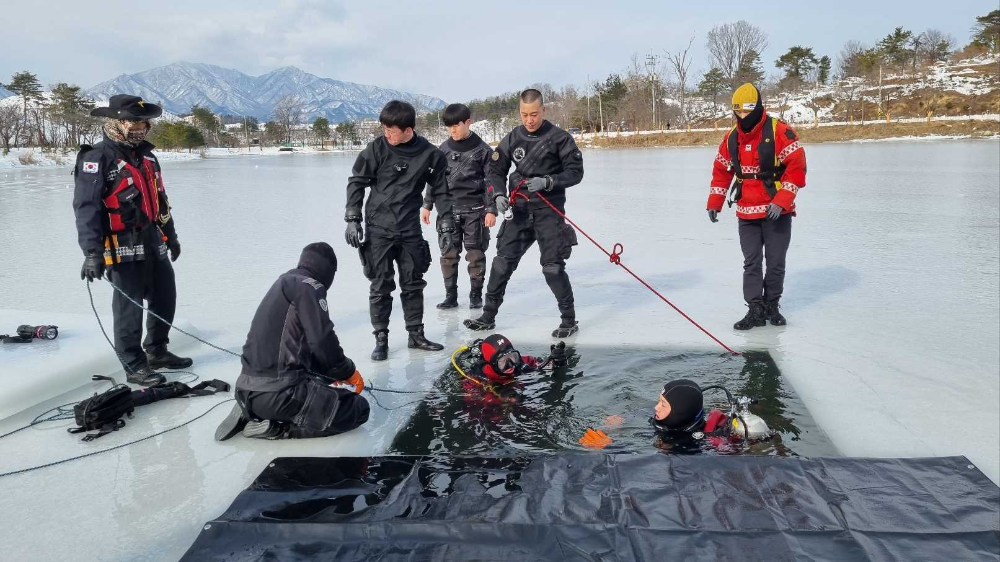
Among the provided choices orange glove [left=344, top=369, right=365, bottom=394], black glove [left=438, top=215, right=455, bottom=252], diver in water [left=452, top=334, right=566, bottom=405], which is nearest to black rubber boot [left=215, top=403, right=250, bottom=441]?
orange glove [left=344, top=369, right=365, bottom=394]

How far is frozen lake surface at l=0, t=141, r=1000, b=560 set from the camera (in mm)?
2623

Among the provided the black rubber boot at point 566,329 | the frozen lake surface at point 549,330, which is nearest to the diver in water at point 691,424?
the frozen lake surface at point 549,330

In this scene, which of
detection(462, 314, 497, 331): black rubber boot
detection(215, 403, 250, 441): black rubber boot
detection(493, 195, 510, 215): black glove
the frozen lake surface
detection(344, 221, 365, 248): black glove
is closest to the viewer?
the frozen lake surface

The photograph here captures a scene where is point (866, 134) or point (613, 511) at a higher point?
point (866, 134)

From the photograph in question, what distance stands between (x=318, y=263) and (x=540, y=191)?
6.72 feet

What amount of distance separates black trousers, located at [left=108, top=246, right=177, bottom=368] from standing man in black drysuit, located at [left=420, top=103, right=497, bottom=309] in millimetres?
2150

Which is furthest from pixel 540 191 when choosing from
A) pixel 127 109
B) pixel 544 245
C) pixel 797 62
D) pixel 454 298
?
pixel 797 62

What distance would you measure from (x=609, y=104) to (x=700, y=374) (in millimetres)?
57069

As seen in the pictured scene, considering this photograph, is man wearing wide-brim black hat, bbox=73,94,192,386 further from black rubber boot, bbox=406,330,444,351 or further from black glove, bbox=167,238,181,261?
black rubber boot, bbox=406,330,444,351

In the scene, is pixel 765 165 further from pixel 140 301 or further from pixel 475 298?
pixel 140 301

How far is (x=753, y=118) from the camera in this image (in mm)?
4422

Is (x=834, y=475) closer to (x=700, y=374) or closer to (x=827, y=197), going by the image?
(x=700, y=374)

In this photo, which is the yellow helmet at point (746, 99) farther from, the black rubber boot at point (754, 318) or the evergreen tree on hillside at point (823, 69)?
the evergreen tree on hillside at point (823, 69)

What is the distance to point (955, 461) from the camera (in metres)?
2.50
